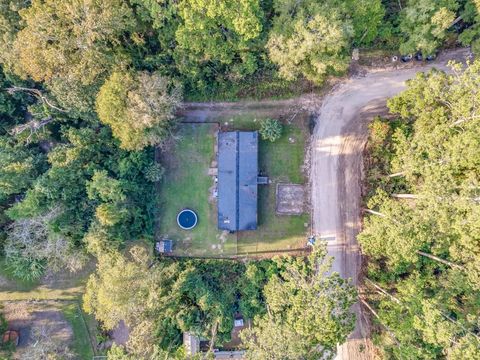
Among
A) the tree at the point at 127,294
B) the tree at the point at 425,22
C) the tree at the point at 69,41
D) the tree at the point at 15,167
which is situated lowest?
the tree at the point at 127,294

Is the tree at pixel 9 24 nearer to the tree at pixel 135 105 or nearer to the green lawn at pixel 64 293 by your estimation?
the tree at pixel 135 105

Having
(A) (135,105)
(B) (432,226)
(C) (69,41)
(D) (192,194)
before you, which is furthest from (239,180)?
(C) (69,41)

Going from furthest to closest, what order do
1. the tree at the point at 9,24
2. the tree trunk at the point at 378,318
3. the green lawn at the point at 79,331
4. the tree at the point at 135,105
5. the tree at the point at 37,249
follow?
the green lawn at the point at 79,331, the tree at the point at 37,249, the tree trunk at the point at 378,318, the tree at the point at 135,105, the tree at the point at 9,24

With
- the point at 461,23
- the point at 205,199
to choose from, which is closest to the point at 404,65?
the point at 461,23

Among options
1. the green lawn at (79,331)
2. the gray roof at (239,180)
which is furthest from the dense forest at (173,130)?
the green lawn at (79,331)

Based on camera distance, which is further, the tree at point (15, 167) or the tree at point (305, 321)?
the tree at point (15, 167)

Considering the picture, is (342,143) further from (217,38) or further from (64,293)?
(64,293)

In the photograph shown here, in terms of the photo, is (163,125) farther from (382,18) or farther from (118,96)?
(382,18)
